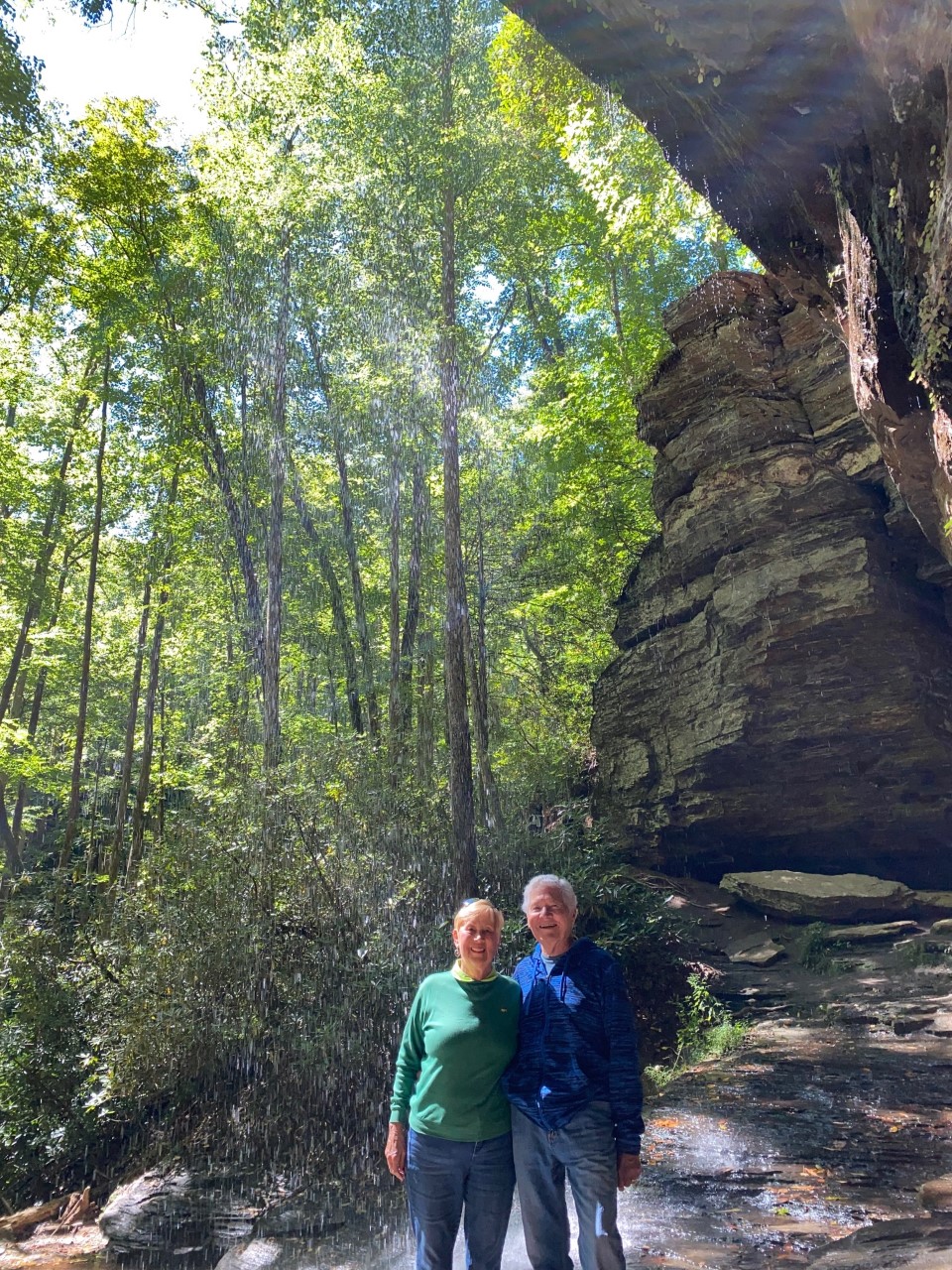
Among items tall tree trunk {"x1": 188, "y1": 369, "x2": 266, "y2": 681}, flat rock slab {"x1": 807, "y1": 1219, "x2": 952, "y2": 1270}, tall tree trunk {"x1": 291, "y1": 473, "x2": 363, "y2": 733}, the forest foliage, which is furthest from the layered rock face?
flat rock slab {"x1": 807, "y1": 1219, "x2": 952, "y2": 1270}

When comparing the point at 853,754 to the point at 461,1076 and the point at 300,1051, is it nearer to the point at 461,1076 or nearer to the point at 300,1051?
the point at 300,1051

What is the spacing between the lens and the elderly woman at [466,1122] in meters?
2.62

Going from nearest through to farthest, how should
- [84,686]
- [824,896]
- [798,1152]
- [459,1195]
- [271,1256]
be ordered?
[459,1195] → [798,1152] → [271,1256] → [824,896] → [84,686]

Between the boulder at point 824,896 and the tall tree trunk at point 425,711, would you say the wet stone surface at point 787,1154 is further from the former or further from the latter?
the tall tree trunk at point 425,711

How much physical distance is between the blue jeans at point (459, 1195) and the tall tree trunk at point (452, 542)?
7946 mm

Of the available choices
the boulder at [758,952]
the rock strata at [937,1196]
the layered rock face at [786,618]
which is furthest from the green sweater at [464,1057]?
the layered rock face at [786,618]

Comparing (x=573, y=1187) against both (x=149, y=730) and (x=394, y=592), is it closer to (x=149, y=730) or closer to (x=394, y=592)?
(x=394, y=592)

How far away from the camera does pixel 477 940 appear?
273cm

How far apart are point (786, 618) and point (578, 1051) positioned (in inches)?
416

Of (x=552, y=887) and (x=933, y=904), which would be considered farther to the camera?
(x=933, y=904)

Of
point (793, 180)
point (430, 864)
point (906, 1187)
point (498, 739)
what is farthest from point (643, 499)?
point (906, 1187)

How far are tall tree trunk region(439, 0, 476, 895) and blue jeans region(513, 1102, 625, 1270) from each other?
26.4 feet

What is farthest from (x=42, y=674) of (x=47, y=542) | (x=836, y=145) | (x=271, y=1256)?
(x=836, y=145)

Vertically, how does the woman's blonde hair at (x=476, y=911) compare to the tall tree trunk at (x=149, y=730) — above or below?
below
